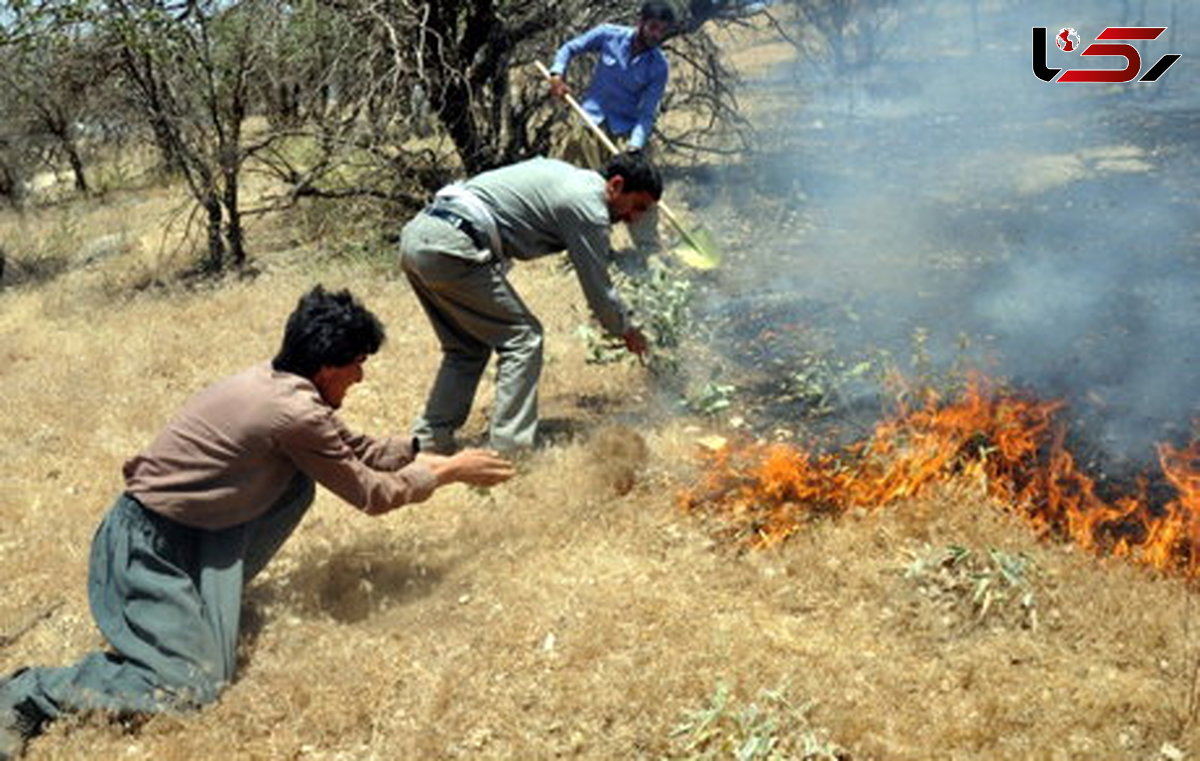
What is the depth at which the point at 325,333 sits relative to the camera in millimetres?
3270

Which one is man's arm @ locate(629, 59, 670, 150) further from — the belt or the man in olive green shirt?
the belt

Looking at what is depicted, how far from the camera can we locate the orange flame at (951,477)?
3783 mm

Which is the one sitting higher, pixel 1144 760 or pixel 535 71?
pixel 535 71

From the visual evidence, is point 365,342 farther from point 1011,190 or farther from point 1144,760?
point 1011,190

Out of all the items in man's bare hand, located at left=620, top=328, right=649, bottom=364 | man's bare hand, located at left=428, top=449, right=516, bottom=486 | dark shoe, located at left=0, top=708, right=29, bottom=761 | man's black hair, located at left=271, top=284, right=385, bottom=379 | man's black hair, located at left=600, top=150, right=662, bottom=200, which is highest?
man's black hair, located at left=600, top=150, right=662, bottom=200

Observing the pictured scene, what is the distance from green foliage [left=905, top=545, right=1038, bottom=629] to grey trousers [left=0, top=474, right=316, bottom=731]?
86.6 inches

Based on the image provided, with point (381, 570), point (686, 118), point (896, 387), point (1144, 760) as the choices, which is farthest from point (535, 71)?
point (1144, 760)

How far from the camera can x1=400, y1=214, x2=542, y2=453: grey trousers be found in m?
4.38

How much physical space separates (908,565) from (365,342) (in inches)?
76.4

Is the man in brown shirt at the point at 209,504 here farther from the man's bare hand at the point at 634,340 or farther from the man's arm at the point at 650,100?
→ the man's arm at the point at 650,100

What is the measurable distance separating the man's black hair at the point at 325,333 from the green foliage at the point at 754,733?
1517mm

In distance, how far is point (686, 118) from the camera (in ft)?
41.3

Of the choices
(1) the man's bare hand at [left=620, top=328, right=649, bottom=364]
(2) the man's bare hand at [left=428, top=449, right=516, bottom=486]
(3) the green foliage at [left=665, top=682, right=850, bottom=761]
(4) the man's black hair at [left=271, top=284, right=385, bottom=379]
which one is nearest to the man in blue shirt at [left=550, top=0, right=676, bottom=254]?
(1) the man's bare hand at [left=620, top=328, right=649, bottom=364]

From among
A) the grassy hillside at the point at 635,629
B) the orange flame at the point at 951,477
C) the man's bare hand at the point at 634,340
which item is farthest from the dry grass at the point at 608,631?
the man's bare hand at the point at 634,340
